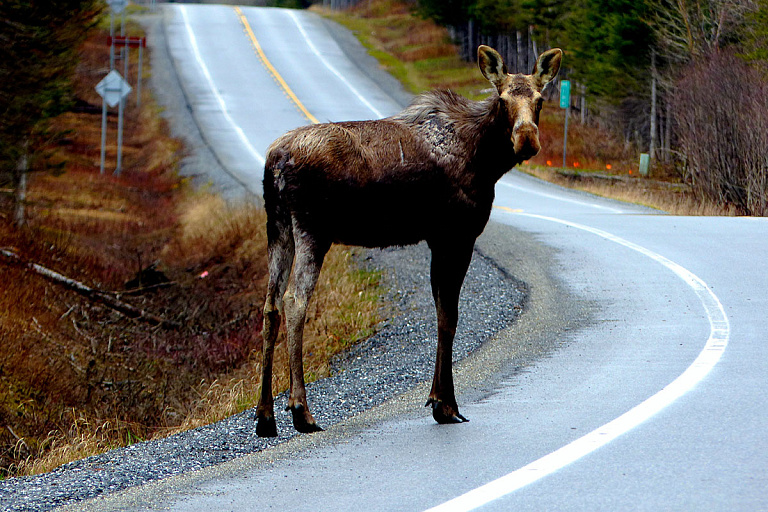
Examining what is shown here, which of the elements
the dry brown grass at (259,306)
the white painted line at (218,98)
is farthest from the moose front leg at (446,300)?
the white painted line at (218,98)

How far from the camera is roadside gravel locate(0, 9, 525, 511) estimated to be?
580 centimetres

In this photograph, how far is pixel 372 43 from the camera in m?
58.3

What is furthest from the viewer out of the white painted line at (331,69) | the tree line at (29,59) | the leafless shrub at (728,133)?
the white painted line at (331,69)

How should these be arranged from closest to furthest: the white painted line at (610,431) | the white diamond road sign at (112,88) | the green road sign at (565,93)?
1. the white painted line at (610,431)
2. the white diamond road sign at (112,88)
3. the green road sign at (565,93)

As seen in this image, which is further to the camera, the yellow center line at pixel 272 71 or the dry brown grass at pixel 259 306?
the yellow center line at pixel 272 71

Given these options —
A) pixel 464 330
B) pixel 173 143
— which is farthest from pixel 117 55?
pixel 464 330

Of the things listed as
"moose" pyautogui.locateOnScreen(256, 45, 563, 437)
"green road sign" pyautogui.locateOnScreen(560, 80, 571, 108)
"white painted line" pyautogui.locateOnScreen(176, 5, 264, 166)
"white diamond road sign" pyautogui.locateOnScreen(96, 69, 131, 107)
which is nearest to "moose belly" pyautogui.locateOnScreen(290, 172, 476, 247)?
"moose" pyautogui.locateOnScreen(256, 45, 563, 437)

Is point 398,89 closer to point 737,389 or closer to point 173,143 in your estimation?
point 173,143

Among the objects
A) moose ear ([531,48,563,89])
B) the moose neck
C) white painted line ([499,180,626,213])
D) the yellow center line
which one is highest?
moose ear ([531,48,563,89])

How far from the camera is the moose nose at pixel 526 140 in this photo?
20.1ft

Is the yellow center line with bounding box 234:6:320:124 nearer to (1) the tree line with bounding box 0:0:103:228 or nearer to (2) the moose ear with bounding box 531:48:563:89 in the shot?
(1) the tree line with bounding box 0:0:103:228

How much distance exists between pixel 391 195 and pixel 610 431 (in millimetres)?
2127

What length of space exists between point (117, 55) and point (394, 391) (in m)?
46.2

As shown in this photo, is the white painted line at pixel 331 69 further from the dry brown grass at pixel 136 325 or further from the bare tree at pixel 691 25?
the dry brown grass at pixel 136 325
